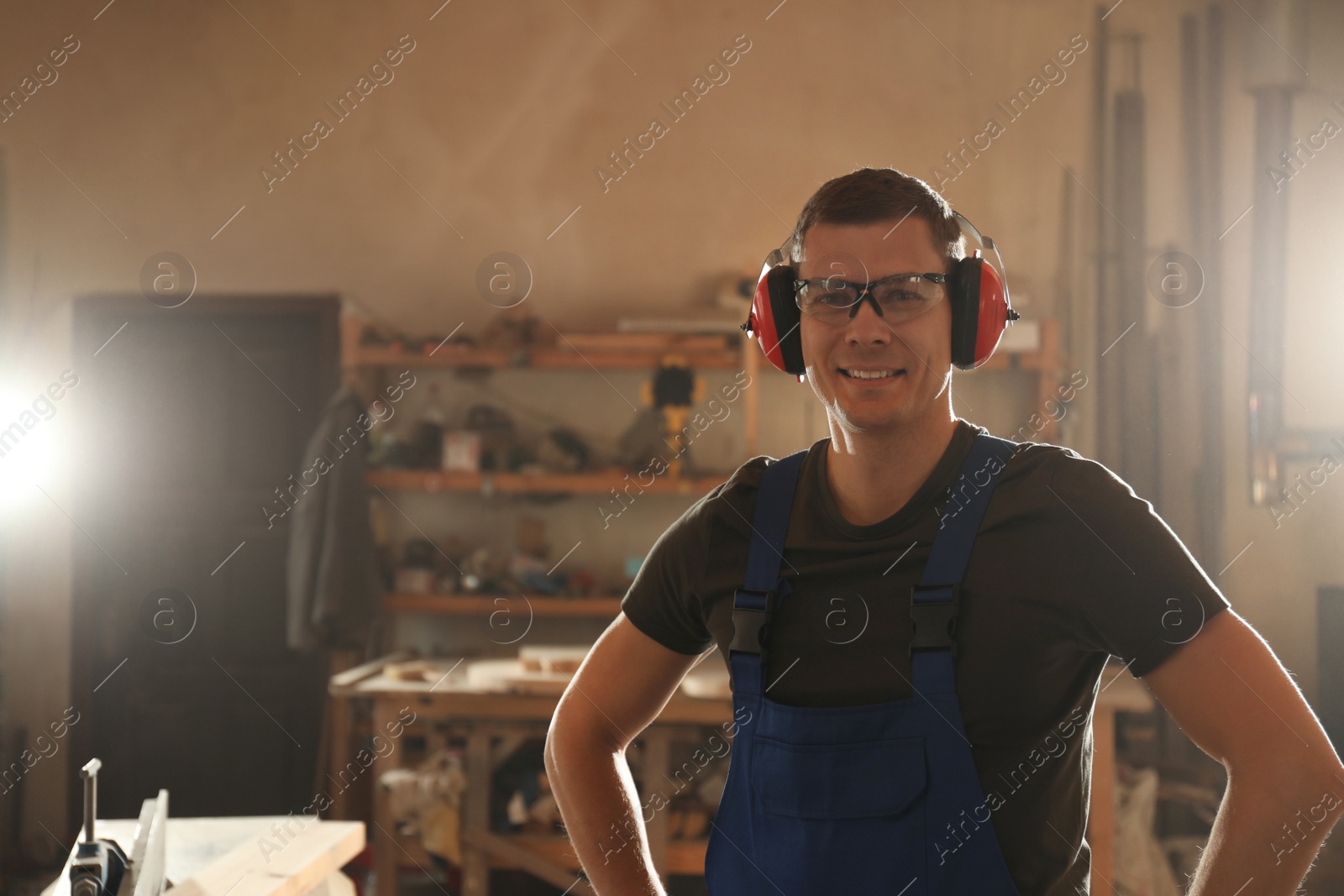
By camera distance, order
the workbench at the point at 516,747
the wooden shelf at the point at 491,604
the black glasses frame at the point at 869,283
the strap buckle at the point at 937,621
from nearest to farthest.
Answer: the strap buckle at the point at 937,621, the black glasses frame at the point at 869,283, the workbench at the point at 516,747, the wooden shelf at the point at 491,604

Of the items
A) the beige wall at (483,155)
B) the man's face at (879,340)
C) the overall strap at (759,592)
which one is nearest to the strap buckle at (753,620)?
the overall strap at (759,592)

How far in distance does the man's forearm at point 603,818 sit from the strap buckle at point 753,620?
0.24 m

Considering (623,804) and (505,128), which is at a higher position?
(505,128)

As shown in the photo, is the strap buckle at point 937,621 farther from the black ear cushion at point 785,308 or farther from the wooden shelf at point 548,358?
the wooden shelf at point 548,358

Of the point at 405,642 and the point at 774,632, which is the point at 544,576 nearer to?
the point at 405,642

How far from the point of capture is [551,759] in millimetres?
1317

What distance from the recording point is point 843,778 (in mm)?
1083

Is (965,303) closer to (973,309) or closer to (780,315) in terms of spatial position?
(973,309)

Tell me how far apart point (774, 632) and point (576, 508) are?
2926mm

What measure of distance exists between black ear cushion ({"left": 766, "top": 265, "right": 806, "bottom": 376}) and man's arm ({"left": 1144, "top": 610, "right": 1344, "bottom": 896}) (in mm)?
581

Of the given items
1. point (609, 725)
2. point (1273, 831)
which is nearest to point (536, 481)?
point (609, 725)

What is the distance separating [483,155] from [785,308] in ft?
9.93

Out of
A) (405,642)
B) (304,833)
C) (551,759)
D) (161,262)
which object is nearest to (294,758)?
(405,642)

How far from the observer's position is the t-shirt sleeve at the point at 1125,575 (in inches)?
38.5
